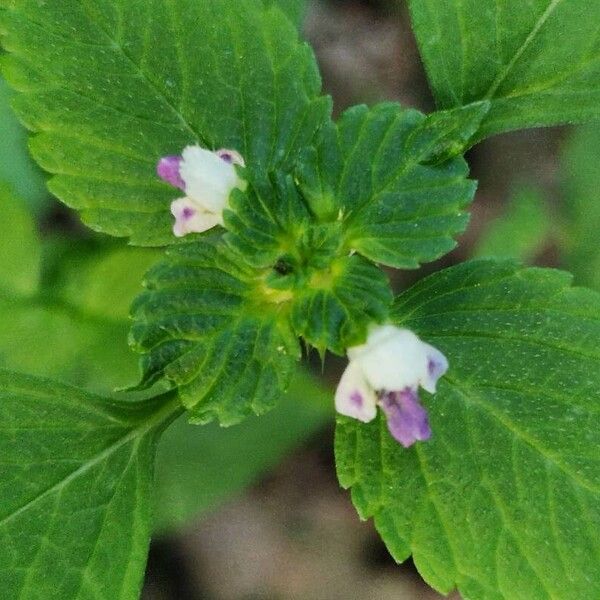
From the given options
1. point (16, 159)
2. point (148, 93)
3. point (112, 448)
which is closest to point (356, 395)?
point (112, 448)

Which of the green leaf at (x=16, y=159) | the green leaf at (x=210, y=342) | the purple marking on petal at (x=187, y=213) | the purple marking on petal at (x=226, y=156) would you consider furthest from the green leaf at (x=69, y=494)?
the green leaf at (x=16, y=159)

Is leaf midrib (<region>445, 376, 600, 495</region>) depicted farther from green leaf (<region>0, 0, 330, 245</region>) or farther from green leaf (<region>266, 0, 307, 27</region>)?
green leaf (<region>266, 0, 307, 27</region>)

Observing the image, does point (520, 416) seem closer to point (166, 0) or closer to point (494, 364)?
point (494, 364)

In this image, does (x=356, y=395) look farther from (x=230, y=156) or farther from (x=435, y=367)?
(x=230, y=156)

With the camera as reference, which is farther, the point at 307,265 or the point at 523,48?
the point at 523,48

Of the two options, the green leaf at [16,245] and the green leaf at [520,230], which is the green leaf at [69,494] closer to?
the green leaf at [16,245]

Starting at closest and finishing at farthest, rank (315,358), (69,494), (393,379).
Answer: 1. (393,379)
2. (69,494)
3. (315,358)

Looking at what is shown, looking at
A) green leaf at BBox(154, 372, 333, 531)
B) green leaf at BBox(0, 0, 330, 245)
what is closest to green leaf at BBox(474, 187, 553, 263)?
green leaf at BBox(154, 372, 333, 531)
